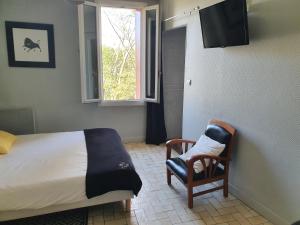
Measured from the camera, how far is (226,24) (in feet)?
7.57

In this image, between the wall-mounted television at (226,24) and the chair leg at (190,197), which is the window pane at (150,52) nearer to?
the wall-mounted television at (226,24)

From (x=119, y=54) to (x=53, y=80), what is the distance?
1.26 meters

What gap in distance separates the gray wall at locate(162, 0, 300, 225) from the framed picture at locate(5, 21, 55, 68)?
2.56m

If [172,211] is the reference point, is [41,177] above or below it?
above

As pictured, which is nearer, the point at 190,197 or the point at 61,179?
the point at 61,179

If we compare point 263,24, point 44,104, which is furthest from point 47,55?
point 263,24

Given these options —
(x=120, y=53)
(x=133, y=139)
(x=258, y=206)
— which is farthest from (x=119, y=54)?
(x=258, y=206)

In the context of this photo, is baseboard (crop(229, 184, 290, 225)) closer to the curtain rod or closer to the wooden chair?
the wooden chair

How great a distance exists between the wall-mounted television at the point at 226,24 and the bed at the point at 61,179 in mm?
1627

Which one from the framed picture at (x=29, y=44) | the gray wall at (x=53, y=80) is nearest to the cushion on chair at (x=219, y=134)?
the gray wall at (x=53, y=80)

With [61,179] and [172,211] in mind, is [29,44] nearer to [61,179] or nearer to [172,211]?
[61,179]

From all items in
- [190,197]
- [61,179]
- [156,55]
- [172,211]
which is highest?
[156,55]

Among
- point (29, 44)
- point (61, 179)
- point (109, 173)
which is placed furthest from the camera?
point (29, 44)

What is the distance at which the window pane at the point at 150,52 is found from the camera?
408 cm
